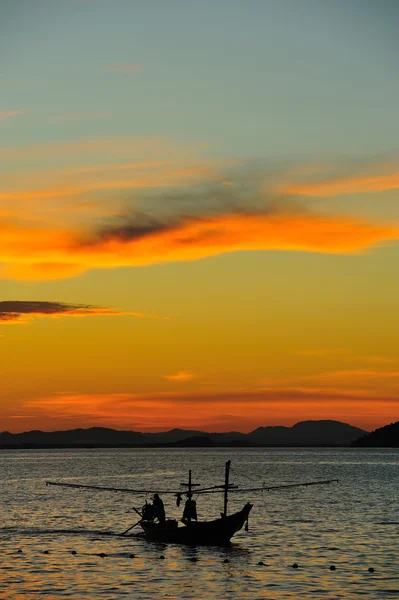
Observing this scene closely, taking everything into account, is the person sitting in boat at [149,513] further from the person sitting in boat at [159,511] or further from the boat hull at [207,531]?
the boat hull at [207,531]

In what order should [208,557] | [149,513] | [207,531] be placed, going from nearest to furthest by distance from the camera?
[208,557] < [207,531] < [149,513]

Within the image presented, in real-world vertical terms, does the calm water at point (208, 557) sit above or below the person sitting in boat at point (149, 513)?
below

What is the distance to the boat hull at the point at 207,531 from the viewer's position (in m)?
61.5

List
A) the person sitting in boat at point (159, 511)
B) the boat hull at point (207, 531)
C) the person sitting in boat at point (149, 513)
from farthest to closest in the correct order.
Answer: the person sitting in boat at point (149, 513) → the person sitting in boat at point (159, 511) → the boat hull at point (207, 531)

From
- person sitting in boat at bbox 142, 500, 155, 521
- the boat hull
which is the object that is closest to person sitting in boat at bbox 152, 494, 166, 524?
person sitting in boat at bbox 142, 500, 155, 521

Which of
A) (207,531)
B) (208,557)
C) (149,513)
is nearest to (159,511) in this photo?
(149,513)

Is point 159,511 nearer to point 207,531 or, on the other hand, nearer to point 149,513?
point 149,513

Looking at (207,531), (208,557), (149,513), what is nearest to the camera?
(208,557)

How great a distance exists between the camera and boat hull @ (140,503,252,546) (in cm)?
6147

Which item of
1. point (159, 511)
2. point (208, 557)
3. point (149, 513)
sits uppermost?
point (159, 511)

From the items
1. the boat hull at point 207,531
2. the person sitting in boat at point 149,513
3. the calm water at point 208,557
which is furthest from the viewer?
the person sitting in boat at point 149,513

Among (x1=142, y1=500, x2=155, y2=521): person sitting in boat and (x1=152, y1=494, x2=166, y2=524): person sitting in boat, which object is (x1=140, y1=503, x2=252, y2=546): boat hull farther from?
(x1=142, y1=500, x2=155, y2=521): person sitting in boat

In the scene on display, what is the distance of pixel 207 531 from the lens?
6156 centimetres

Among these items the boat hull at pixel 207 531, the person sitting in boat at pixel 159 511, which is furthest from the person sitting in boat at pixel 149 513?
the boat hull at pixel 207 531
